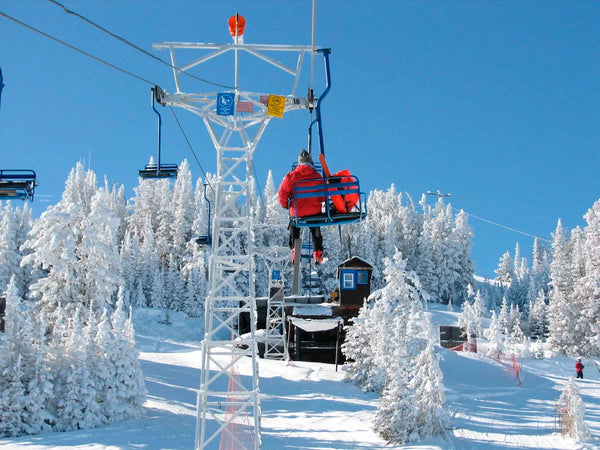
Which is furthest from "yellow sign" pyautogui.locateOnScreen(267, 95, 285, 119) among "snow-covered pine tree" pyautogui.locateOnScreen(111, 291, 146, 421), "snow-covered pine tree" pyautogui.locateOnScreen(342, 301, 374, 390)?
"snow-covered pine tree" pyautogui.locateOnScreen(342, 301, 374, 390)

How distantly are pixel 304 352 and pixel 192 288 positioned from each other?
111ft

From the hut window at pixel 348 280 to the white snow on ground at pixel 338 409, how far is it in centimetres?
753

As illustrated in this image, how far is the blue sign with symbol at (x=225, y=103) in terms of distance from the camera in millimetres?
11969

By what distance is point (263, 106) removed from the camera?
12.4m

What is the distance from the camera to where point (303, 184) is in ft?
31.8

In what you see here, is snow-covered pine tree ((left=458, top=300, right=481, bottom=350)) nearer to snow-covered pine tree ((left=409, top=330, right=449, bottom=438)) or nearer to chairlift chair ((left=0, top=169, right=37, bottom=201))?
snow-covered pine tree ((left=409, top=330, right=449, bottom=438))

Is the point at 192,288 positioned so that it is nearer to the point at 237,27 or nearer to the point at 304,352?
the point at 304,352

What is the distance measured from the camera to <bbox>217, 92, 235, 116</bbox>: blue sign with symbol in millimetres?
11969

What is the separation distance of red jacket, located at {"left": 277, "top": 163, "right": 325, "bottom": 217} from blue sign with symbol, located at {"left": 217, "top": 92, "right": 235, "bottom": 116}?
9.35ft

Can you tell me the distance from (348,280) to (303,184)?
30.3 metres

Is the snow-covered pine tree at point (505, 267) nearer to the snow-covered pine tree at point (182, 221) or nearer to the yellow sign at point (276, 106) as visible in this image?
the snow-covered pine tree at point (182, 221)

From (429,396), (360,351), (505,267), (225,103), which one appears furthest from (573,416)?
(505,267)

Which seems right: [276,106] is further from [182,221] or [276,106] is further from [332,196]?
[182,221]

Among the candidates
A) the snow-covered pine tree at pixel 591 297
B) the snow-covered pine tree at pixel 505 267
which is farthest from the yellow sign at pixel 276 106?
the snow-covered pine tree at pixel 505 267
